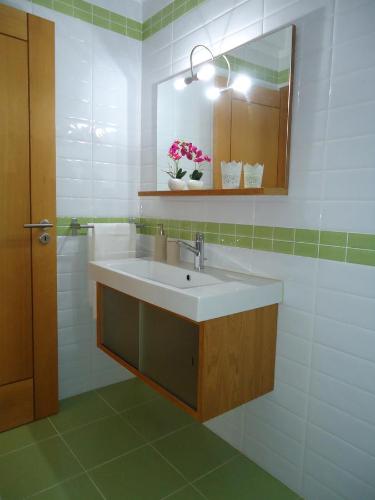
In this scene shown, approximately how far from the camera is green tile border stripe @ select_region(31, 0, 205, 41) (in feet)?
6.43

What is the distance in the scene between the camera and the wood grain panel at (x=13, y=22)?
1705mm

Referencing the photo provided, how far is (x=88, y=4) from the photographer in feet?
6.73

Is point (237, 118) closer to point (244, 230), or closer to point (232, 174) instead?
point (232, 174)

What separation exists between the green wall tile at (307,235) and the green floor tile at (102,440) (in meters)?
1.27

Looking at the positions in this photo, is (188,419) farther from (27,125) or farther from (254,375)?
(27,125)

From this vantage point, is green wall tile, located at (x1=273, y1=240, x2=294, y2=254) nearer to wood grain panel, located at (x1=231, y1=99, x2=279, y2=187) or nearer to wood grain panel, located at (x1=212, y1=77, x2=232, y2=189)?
wood grain panel, located at (x1=231, y1=99, x2=279, y2=187)

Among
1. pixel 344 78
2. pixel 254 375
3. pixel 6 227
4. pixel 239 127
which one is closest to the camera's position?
pixel 344 78

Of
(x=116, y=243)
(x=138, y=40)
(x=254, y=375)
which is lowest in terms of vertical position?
(x=254, y=375)

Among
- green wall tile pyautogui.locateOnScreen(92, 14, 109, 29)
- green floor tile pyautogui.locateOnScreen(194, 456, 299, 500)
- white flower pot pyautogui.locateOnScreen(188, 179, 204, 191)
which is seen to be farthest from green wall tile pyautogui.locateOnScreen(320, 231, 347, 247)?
green wall tile pyautogui.locateOnScreen(92, 14, 109, 29)

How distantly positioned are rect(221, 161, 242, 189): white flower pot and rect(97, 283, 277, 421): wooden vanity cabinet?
0.56 m

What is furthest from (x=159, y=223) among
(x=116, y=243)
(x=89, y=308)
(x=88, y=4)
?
(x=88, y=4)

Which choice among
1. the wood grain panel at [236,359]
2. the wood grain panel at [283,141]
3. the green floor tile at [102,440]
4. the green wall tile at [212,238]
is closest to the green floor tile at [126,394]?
the green floor tile at [102,440]

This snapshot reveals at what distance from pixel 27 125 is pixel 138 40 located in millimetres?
975

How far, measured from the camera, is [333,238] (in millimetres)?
1331
